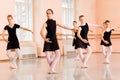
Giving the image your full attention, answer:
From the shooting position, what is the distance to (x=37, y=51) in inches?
559

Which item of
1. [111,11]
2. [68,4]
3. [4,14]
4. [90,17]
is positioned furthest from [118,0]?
[4,14]

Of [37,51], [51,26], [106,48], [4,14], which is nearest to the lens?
[51,26]

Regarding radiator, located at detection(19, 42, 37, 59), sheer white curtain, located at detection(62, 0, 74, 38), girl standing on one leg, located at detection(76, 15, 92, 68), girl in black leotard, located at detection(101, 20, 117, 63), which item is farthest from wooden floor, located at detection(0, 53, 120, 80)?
sheer white curtain, located at detection(62, 0, 74, 38)

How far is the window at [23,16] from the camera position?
13.4 meters

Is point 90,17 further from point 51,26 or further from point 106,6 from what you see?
point 51,26

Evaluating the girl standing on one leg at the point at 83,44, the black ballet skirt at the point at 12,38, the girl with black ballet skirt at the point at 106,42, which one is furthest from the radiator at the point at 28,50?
the girl standing on one leg at the point at 83,44

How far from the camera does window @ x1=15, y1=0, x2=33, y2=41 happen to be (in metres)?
13.4

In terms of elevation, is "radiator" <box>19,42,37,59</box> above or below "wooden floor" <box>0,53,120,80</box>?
above

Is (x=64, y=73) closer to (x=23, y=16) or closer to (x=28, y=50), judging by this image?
(x=28, y=50)

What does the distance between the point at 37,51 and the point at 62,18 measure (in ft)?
8.46

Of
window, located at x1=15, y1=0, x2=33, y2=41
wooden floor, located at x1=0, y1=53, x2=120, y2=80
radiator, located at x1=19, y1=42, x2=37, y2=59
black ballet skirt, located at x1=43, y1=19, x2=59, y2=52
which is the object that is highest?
window, located at x1=15, y1=0, x2=33, y2=41

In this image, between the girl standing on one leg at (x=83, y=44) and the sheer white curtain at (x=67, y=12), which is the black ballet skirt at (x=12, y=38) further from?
the sheer white curtain at (x=67, y=12)

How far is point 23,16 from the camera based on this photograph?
45.0 feet

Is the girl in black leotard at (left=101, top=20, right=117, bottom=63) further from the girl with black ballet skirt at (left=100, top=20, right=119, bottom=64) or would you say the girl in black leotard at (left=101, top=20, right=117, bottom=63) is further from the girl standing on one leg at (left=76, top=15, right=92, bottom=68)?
the girl standing on one leg at (left=76, top=15, right=92, bottom=68)
